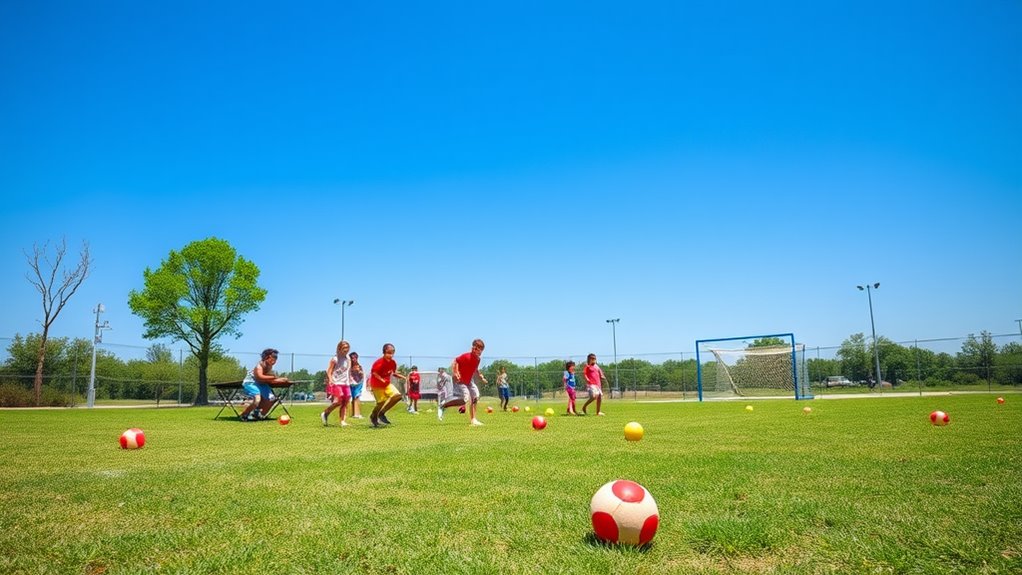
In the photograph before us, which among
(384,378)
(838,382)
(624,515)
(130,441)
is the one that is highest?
(384,378)

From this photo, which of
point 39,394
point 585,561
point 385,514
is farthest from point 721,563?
point 39,394

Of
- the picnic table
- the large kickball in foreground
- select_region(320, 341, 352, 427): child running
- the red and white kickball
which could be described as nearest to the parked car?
the picnic table

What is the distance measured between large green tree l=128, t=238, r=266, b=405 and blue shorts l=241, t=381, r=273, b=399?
80.9 ft

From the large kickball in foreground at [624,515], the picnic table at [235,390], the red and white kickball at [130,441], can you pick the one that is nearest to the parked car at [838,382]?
the picnic table at [235,390]

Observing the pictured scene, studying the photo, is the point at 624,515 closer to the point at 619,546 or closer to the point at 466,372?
the point at 619,546

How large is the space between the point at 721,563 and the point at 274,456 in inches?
237

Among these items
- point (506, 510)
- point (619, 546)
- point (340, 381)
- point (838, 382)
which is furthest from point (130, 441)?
point (838, 382)

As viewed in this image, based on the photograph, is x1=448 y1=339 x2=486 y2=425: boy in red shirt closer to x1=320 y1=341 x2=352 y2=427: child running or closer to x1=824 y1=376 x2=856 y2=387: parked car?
x1=320 y1=341 x2=352 y2=427: child running

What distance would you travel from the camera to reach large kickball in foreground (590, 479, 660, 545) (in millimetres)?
3119

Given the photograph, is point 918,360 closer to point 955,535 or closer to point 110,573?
point 955,535

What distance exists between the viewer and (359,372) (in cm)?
1853

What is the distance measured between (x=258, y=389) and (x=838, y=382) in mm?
44146

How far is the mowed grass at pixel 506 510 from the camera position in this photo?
2.92 meters

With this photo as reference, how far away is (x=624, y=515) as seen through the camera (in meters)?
3.13
